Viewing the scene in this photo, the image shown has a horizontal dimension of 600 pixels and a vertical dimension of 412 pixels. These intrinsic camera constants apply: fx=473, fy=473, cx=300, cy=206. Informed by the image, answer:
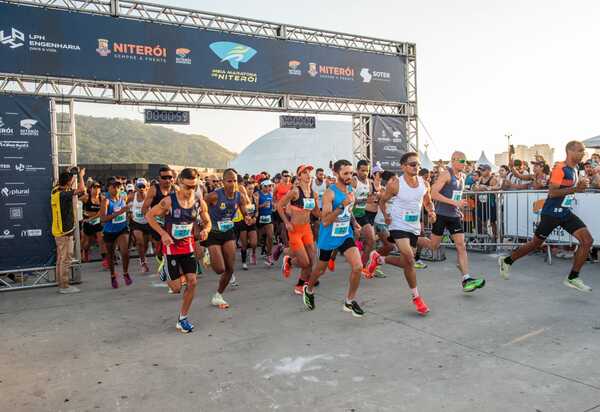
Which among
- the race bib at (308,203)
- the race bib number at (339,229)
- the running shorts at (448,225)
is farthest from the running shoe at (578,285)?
the race bib at (308,203)

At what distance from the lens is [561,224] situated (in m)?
6.54

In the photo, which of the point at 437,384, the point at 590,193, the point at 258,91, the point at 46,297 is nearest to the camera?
the point at 437,384

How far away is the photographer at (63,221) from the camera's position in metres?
7.79

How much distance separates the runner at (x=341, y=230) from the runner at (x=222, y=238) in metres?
1.27

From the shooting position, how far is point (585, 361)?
399 centimetres

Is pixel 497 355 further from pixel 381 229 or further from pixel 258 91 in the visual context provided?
pixel 258 91

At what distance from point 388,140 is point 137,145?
125m

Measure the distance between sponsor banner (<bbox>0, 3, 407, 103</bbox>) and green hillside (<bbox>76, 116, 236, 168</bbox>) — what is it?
10217 cm

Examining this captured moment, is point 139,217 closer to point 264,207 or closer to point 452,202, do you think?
point 264,207

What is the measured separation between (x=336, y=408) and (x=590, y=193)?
7710 mm

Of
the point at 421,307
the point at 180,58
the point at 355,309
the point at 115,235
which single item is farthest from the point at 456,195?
the point at 180,58

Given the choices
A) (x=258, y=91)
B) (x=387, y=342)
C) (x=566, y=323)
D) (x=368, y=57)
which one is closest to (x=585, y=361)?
(x=566, y=323)

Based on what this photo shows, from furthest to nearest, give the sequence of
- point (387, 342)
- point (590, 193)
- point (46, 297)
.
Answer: point (590, 193) < point (46, 297) < point (387, 342)

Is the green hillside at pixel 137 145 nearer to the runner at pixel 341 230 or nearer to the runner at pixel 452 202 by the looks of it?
the runner at pixel 452 202
